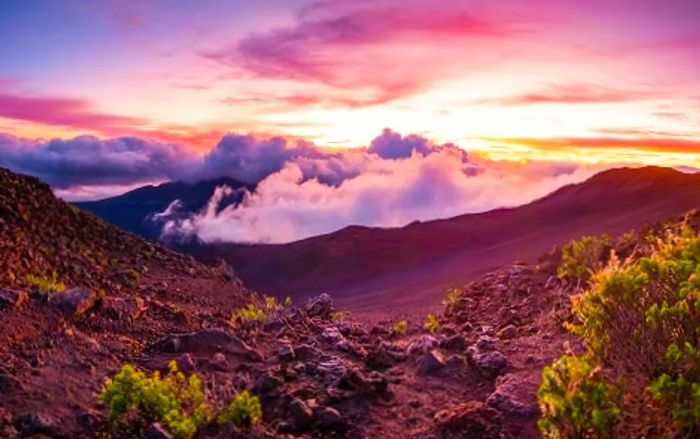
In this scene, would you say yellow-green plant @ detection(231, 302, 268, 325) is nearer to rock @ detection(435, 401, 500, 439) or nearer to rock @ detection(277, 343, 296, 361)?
rock @ detection(277, 343, 296, 361)

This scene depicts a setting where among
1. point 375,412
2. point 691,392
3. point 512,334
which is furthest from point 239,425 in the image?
point 512,334

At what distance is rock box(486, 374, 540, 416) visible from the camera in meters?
7.38

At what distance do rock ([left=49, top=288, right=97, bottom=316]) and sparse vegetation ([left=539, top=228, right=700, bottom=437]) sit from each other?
19.3 ft

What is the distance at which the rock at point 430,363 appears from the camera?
29.5 feet

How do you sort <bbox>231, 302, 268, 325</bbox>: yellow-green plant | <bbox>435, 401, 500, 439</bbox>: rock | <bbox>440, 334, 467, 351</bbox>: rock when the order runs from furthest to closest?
<bbox>231, 302, 268, 325</bbox>: yellow-green plant, <bbox>440, 334, 467, 351</bbox>: rock, <bbox>435, 401, 500, 439</bbox>: rock

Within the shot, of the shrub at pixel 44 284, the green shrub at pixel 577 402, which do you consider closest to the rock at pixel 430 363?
the green shrub at pixel 577 402

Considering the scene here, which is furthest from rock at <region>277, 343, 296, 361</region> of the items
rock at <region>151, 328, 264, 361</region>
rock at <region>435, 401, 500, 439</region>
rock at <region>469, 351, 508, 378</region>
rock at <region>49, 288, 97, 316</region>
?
rock at <region>49, 288, 97, 316</region>

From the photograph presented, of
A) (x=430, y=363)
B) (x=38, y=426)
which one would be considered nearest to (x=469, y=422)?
(x=430, y=363)

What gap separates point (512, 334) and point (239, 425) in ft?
20.0

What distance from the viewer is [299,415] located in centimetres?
716

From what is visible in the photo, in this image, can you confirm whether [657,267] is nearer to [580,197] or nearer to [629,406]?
[629,406]

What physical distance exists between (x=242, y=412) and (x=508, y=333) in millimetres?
6069

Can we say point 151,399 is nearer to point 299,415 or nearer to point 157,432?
point 157,432

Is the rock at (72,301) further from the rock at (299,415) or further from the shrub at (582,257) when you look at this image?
the shrub at (582,257)
